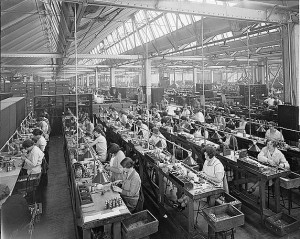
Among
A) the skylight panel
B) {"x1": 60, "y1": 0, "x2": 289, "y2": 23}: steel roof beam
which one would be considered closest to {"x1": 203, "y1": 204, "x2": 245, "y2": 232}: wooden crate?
{"x1": 60, "y1": 0, "x2": 289, "y2": 23}: steel roof beam

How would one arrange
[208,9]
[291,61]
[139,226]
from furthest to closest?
[291,61], [208,9], [139,226]

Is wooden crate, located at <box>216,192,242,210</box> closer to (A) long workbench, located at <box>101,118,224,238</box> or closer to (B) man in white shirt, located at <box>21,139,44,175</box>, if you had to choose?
(A) long workbench, located at <box>101,118,224,238</box>

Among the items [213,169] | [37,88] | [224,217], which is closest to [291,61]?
[213,169]

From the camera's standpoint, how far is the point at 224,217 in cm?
460

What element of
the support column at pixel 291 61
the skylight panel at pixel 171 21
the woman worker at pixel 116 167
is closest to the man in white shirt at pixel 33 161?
the woman worker at pixel 116 167

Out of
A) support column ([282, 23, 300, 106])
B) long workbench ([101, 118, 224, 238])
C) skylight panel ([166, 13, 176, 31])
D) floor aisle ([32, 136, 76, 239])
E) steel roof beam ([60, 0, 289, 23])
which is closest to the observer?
long workbench ([101, 118, 224, 238])

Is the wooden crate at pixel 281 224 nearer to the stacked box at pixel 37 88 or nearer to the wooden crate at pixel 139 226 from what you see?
the wooden crate at pixel 139 226

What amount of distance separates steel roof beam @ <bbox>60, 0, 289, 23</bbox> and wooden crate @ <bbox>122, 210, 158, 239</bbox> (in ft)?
14.6

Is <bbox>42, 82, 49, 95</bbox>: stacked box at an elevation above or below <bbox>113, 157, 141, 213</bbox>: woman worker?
above

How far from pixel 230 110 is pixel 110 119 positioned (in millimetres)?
6445

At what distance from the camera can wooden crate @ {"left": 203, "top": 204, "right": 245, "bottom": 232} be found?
169 inches

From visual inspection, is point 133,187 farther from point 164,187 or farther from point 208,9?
point 208,9

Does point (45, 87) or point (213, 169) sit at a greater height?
point (45, 87)

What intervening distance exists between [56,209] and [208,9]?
20.5 ft
